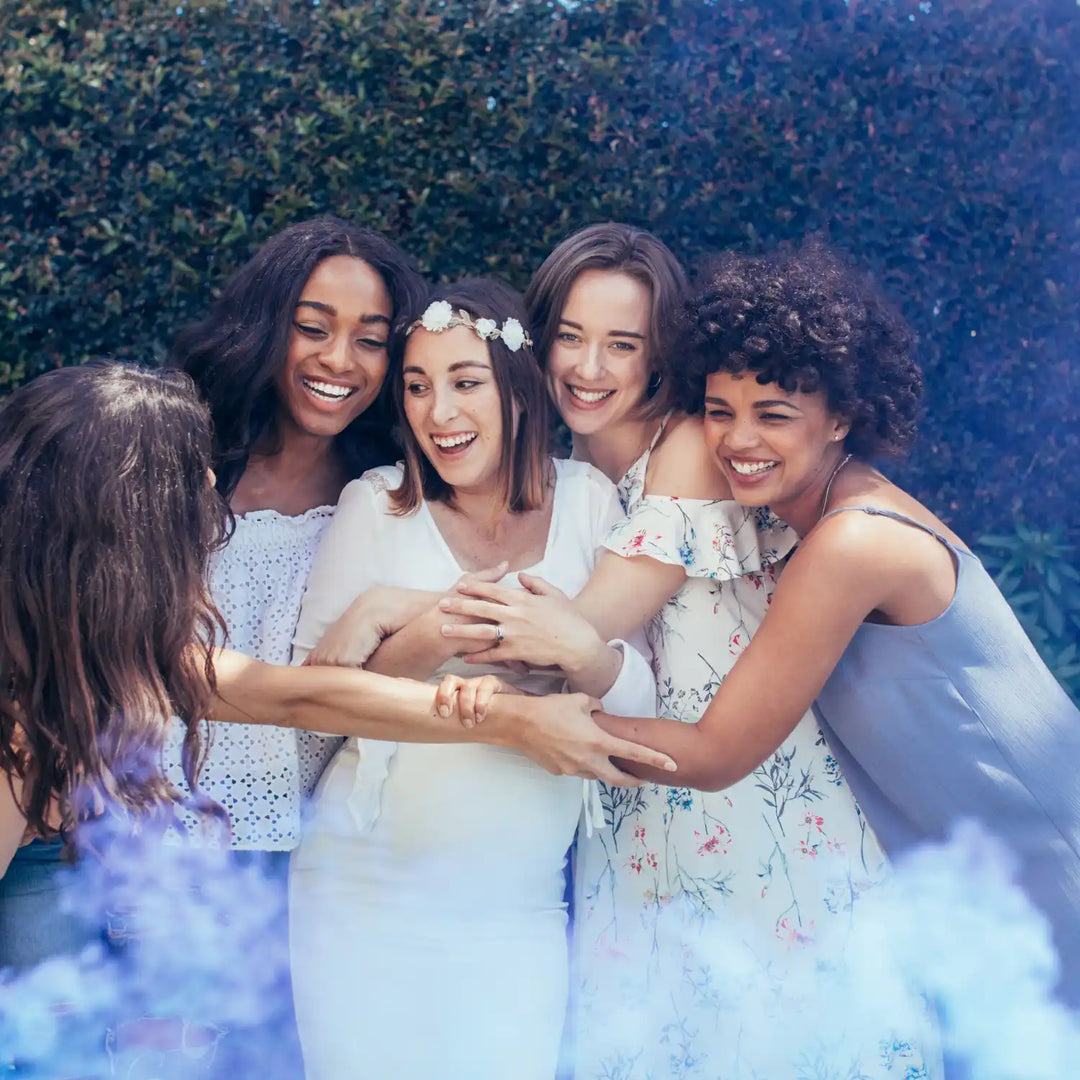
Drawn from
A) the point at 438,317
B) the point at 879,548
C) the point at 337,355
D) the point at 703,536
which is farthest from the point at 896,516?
the point at 337,355

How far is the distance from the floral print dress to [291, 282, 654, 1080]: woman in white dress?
0.12 m

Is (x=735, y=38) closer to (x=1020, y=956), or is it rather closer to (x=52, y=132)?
(x=52, y=132)

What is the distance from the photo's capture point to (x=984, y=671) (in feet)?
8.86

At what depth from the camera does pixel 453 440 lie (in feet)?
9.82

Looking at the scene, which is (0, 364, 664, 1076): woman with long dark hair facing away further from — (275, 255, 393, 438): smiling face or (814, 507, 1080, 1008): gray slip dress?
(814, 507, 1080, 1008): gray slip dress

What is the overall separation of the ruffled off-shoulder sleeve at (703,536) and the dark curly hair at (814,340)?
271 mm

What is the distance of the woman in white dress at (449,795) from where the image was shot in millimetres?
2762

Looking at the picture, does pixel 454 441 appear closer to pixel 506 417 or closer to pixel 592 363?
pixel 506 417

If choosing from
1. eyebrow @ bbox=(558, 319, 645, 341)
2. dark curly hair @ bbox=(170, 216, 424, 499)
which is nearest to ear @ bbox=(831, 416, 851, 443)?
eyebrow @ bbox=(558, 319, 645, 341)

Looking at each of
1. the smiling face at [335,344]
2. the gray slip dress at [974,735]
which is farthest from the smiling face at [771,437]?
the smiling face at [335,344]

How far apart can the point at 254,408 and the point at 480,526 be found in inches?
26.5

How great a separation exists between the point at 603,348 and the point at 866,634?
0.95m

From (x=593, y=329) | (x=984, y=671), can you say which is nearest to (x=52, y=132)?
(x=593, y=329)

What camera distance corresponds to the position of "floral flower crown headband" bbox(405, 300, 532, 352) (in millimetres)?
2994
